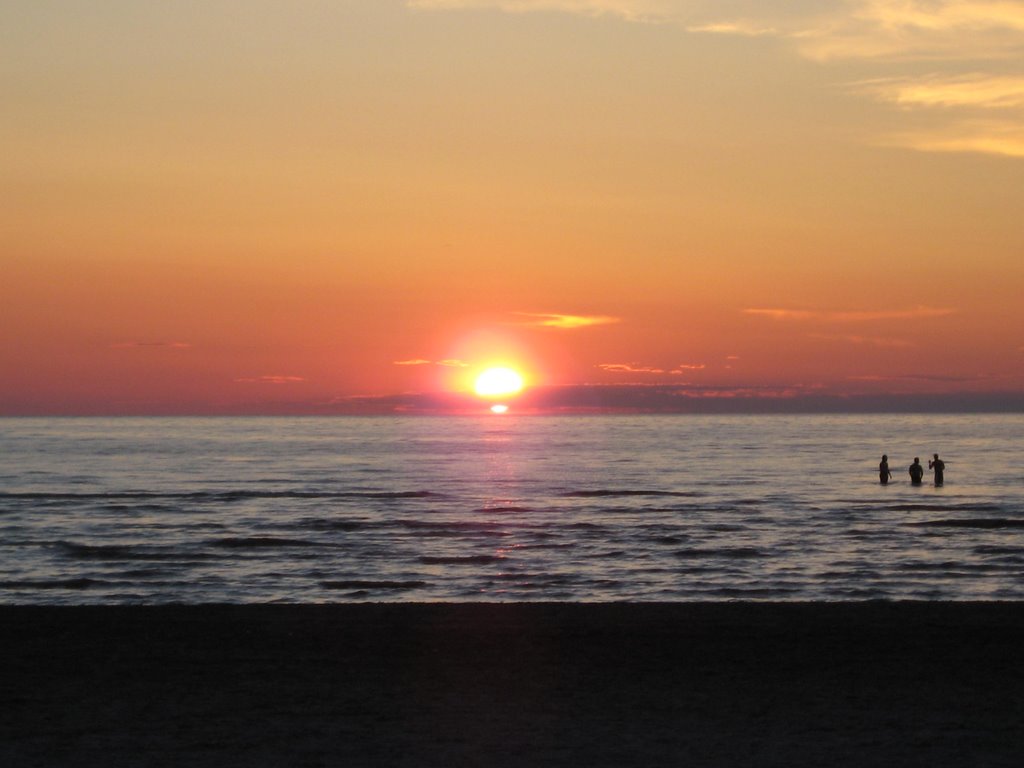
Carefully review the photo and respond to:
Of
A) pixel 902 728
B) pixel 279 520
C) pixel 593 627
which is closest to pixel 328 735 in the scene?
pixel 902 728

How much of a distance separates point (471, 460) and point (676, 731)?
99604 millimetres

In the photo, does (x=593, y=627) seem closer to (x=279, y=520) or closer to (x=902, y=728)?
(x=902, y=728)

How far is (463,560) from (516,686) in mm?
20203

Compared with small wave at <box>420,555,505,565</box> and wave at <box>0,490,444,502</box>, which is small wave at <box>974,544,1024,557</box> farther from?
wave at <box>0,490,444,502</box>

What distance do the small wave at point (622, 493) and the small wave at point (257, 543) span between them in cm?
2495

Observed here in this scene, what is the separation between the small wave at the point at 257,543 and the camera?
1448 inches

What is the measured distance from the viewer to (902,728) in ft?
33.3

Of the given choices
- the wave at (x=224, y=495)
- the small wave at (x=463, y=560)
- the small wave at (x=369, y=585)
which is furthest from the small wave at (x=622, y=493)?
the small wave at (x=369, y=585)

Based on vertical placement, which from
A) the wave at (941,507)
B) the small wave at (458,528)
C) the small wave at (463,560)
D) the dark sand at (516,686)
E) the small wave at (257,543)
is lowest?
the wave at (941,507)

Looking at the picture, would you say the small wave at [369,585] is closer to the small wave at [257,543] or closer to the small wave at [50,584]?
the small wave at [50,584]

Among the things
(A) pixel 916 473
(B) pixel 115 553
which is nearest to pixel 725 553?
(B) pixel 115 553

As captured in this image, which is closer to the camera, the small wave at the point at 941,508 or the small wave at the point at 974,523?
the small wave at the point at 974,523

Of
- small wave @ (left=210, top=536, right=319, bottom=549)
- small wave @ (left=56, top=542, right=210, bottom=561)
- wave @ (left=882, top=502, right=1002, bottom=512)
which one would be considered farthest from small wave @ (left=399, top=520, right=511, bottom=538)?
wave @ (left=882, top=502, right=1002, bottom=512)

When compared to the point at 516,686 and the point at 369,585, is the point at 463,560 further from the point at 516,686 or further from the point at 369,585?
the point at 516,686
